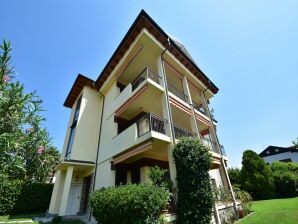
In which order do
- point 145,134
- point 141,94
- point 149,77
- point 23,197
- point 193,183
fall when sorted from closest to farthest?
point 193,183 → point 145,134 → point 141,94 → point 149,77 → point 23,197

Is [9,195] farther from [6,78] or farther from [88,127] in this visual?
[6,78]

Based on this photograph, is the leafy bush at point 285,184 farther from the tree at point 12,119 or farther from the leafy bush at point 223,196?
the tree at point 12,119

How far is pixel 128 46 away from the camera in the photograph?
13.3 meters

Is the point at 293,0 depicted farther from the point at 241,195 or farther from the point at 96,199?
the point at 96,199

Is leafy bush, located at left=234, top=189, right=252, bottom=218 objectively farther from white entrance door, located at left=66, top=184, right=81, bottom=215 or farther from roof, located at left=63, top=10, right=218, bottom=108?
white entrance door, located at left=66, top=184, right=81, bottom=215

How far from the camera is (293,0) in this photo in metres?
8.73

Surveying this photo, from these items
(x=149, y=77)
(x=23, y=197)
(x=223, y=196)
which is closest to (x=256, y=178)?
(x=223, y=196)

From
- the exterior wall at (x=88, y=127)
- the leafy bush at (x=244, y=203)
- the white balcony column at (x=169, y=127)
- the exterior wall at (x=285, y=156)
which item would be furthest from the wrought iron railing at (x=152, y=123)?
the exterior wall at (x=285, y=156)

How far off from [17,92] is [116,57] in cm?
824

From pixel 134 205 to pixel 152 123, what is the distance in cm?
473

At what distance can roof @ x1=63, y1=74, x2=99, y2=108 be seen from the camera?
17.2m

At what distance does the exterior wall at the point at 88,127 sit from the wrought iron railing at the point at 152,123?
6340 mm

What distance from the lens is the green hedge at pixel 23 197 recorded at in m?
14.6

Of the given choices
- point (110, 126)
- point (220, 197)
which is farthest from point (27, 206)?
point (220, 197)
